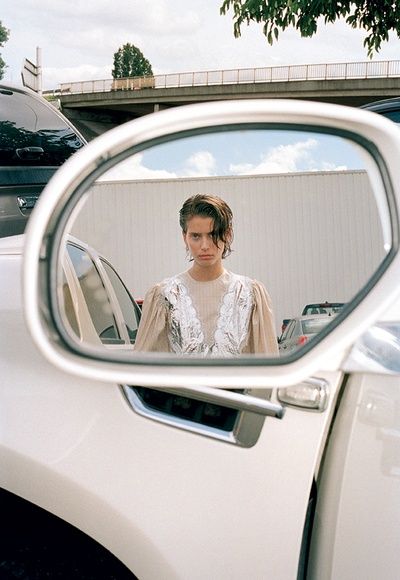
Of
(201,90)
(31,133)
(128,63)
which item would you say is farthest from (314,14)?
(128,63)

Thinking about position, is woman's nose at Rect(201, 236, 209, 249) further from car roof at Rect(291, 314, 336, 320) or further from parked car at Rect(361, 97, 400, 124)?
parked car at Rect(361, 97, 400, 124)

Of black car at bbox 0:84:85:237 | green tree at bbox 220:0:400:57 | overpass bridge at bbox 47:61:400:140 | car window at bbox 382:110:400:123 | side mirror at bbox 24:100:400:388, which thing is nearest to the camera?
side mirror at bbox 24:100:400:388

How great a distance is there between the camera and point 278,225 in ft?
4.76

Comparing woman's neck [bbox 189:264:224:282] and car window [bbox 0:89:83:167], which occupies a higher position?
car window [bbox 0:89:83:167]

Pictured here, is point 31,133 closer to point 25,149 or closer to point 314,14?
point 25,149

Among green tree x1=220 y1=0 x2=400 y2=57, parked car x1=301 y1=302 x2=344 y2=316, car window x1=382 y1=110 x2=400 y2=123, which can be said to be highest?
green tree x1=220 y1=0 x2=400 y2=57

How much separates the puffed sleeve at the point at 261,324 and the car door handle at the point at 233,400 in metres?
0.10

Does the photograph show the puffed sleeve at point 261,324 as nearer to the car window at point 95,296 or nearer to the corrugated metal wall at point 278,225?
the corrugated metal wall at point 278,225

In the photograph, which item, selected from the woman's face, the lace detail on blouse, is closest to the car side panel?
the lace detail on blouse

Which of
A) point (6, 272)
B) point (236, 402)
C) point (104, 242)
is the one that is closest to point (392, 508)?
point (236, 402)

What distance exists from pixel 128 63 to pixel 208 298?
302ft

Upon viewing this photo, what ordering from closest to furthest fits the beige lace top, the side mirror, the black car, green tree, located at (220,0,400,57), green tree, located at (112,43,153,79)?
the side mirror, the beige lace top, the black car, green tree, located at (220,0,400,57), green tree, located at (112,43,153,79)

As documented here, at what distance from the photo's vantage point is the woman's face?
60.8 inches

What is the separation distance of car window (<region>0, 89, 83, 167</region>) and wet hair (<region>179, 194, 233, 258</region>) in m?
3.08
